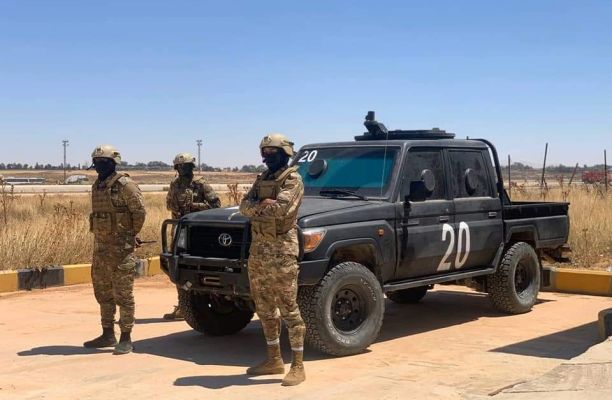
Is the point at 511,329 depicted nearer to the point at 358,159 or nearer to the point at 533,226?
the point at 533,226

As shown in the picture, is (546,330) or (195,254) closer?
(195,254)

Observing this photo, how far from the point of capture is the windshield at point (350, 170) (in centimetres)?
743

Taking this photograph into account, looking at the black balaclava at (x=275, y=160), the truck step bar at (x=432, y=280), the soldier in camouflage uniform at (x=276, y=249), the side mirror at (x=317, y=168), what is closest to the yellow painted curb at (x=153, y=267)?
the side mirror at (x=317, y=168)

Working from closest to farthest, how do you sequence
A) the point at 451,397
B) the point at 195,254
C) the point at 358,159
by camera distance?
the point at 451,397 < the point at 195,254 < the point at 358,159

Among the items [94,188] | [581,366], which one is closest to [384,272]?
[581,366]

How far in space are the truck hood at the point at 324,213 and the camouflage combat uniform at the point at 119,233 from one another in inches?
20.2

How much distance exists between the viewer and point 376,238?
693 cm

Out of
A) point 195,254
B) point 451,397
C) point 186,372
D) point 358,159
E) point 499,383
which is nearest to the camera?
point 451,397

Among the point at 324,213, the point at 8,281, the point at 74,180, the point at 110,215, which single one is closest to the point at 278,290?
the point at 324,213

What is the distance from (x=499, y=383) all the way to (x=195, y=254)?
9.46 feet

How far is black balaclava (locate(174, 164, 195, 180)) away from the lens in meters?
8.68

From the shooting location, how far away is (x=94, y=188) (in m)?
7.05

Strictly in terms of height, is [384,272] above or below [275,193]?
below

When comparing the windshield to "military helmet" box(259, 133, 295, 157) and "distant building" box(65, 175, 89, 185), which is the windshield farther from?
"distant building" box(65, 175, 89, 185)
